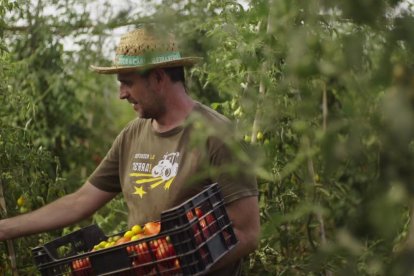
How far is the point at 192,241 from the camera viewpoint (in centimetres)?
273

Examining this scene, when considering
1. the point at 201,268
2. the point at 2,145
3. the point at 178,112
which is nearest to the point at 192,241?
the point at 201,268

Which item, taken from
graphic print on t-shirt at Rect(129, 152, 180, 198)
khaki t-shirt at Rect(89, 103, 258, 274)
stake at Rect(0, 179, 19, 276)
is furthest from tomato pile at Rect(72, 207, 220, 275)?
stake at Rect(0, 179, 19, 276)

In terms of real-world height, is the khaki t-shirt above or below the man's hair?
below

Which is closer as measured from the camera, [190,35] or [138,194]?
[138,194]

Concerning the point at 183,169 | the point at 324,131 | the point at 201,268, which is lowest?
the point at 201,268

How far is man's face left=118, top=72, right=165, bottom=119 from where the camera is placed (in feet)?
11.0

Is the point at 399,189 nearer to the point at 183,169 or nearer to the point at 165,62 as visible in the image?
the point at 183,169

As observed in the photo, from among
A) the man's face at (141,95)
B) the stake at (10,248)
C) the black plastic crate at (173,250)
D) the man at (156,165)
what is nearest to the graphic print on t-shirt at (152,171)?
the man at (156,165)

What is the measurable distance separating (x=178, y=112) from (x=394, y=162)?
2.22 metres

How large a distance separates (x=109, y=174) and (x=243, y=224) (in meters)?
0.74

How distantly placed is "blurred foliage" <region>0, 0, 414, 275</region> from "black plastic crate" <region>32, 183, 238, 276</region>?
19 centimetres

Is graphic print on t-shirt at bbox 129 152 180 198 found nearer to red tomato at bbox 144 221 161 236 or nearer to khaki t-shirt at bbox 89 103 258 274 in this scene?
khaki t-shirt at bbox 89 103 258 274

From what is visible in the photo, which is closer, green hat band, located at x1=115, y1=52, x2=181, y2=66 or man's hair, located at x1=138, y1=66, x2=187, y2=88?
green hat band, located at x1=115, y1=52, x2=181, y2=66

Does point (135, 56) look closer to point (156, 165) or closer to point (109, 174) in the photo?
point (156, 165)
